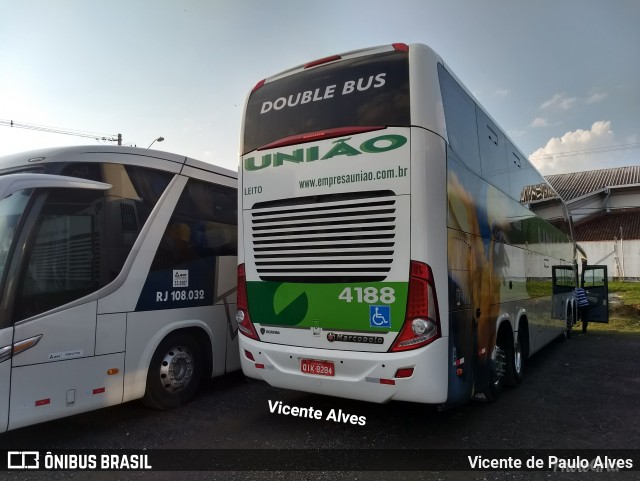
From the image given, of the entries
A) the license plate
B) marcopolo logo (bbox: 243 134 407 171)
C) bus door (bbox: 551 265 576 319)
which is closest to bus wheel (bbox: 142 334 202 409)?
the license plate

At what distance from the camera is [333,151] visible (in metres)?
4.90

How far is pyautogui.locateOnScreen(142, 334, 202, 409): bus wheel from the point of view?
566 cm

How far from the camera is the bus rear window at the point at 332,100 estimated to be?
15.5ft

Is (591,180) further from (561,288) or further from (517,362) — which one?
(517,362)

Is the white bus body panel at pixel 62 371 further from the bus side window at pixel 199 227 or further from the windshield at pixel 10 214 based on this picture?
the bus side window at pixel 199 227

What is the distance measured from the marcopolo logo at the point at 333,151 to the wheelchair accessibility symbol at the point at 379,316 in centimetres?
155

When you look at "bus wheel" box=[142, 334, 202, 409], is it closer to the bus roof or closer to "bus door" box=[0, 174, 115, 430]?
"bus door" box=[0, 174, 115, 430]

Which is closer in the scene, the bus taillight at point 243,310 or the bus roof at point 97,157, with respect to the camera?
the bus roof at point 97,157

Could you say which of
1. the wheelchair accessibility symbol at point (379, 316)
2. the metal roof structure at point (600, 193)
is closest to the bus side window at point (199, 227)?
the wheelchair accessibility symbol at point (379, 316)

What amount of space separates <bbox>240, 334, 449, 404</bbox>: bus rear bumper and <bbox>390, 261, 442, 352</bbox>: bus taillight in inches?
3.3

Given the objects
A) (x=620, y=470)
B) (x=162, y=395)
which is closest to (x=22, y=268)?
(x=162, y=395)

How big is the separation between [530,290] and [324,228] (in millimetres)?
4685

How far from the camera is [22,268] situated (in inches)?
175

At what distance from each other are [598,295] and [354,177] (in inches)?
506
